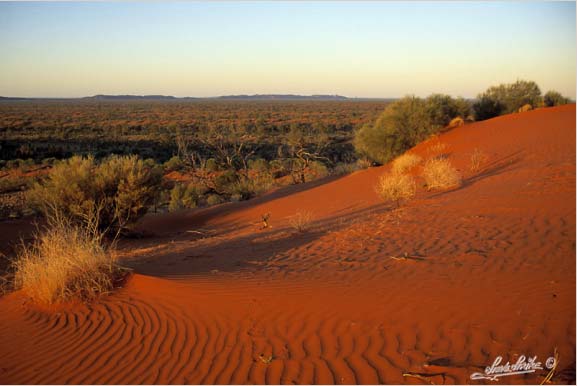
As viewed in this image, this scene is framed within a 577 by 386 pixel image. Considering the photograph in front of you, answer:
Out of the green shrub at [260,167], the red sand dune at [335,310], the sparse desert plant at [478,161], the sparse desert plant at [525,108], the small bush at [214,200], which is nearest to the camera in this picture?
the red sand dune at [335,310]

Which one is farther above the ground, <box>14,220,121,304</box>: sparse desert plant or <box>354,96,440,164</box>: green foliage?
<box>354,96,440,164</box>: green foliage

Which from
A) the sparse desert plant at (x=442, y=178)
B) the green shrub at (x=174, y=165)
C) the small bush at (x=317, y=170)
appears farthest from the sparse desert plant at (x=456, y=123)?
the green shrub at (x=174, y=165)

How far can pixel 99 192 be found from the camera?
12.6m

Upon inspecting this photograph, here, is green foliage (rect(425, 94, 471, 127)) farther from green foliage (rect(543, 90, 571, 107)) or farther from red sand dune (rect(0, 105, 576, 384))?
red sand dune (rect(0, 105, 576, 384))

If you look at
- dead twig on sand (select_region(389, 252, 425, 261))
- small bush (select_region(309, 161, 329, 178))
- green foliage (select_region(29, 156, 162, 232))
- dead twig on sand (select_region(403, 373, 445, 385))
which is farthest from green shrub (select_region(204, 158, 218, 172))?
dead twig on sand (select_region(403, 373, 445, 385))

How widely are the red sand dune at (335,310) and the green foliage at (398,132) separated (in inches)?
443

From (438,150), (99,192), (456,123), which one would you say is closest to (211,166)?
(438,150)

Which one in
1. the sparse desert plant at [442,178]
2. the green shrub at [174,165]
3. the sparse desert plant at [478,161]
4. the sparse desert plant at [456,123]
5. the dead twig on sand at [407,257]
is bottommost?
the dead twig on sand at [407,257]

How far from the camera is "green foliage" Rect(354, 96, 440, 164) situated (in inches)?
819

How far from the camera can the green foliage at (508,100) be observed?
26.1m

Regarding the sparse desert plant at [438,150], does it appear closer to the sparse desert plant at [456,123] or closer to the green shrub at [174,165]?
the sparse desert plant at [456,123]

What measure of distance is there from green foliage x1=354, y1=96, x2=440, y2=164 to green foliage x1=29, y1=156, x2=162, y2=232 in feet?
36.7

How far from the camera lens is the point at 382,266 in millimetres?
6691

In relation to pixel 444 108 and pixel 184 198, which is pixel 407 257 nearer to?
pixel 184 198
